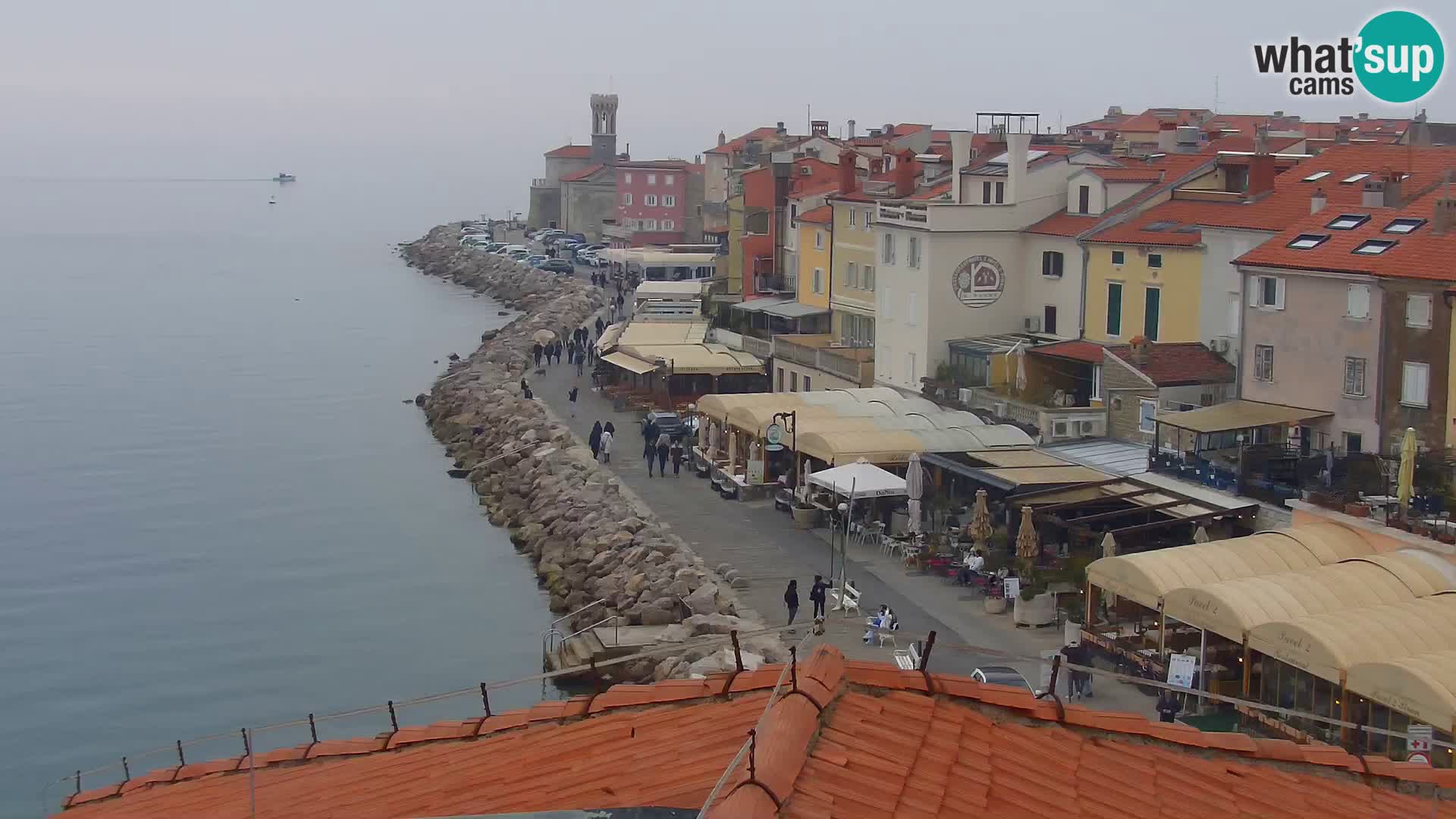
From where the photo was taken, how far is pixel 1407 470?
67.3 ft

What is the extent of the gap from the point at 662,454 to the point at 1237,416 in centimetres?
1394

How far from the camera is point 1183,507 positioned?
24359mm

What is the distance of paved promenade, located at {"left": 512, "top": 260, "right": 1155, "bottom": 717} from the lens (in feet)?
68.1

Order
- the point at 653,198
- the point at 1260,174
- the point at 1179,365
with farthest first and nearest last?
the point at 653,198 → the point at 1260,174 → the point at 1179,365

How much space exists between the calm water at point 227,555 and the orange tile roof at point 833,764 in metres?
15.4

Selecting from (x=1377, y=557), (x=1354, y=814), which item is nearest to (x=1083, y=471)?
(x=1377, y=557)

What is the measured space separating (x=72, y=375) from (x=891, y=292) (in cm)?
4306

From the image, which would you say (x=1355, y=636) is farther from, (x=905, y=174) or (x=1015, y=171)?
(x=905, y=174)

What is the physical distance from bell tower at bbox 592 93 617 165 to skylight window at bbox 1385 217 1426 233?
334ft

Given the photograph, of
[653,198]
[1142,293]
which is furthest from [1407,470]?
[653,198]

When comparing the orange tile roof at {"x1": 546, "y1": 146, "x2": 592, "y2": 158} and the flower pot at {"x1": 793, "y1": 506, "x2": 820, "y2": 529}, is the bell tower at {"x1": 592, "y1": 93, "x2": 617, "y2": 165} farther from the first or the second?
the flower pot at {"x1": 793, "y1": 506, "x2": 820, "y2": 529}

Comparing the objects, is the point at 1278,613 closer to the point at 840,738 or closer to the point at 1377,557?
the point at 1377,557

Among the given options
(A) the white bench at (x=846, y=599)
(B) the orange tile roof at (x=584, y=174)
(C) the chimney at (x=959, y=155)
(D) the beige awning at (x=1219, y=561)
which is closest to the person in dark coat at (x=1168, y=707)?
(D) the beige awning at (x=1219, y=561)

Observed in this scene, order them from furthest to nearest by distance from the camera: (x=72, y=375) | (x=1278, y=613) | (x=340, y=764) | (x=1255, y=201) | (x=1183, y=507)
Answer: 1. (x=72, y=375)
2. (x=1255, y=201)
3. (x=1183, y=507)
4. (x=1278, y=613)
5. (x=340, y=764)
